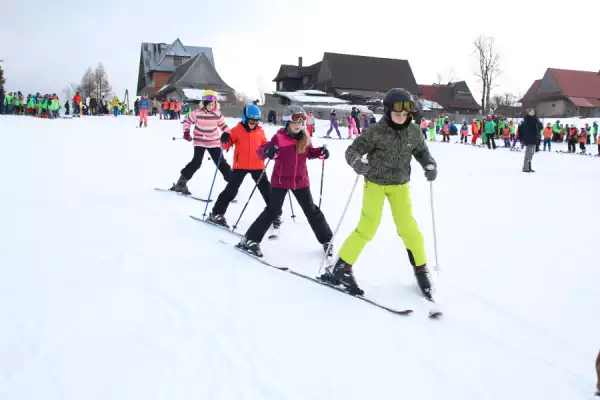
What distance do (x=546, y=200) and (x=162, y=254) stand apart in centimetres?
640

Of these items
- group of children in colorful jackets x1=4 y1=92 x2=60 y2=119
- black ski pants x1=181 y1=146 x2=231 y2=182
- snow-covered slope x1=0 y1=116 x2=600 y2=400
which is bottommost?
snow-covered slope x1=0 y1=116 x2=600 y2=400

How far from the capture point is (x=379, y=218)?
3.55m

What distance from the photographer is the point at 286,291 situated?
12.0ft

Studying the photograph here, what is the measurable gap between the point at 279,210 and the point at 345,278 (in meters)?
1.11

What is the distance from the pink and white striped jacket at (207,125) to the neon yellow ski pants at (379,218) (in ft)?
12.4

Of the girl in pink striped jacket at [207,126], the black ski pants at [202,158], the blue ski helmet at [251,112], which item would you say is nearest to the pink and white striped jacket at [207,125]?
the girl in pink striped jacket at [207,126]

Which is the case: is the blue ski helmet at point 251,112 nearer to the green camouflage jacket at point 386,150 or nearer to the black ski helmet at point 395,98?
the green camouflage jacket at point 386,150

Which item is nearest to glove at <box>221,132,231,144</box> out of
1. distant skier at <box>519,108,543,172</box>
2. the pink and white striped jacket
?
the pink and white striped jacket

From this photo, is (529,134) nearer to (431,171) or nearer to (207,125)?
(207,125)

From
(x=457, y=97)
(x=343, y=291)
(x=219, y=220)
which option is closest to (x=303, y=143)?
(x=343, y=291)

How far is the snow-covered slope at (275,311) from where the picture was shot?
2.45 meters

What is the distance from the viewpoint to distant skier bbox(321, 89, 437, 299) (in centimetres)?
340

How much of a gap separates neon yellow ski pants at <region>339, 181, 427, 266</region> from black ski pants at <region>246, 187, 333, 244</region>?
34.4 inches

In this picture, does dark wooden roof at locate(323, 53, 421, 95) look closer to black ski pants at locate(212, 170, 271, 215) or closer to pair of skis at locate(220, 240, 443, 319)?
black ski pants at locate(212, 170, 271, 215)
